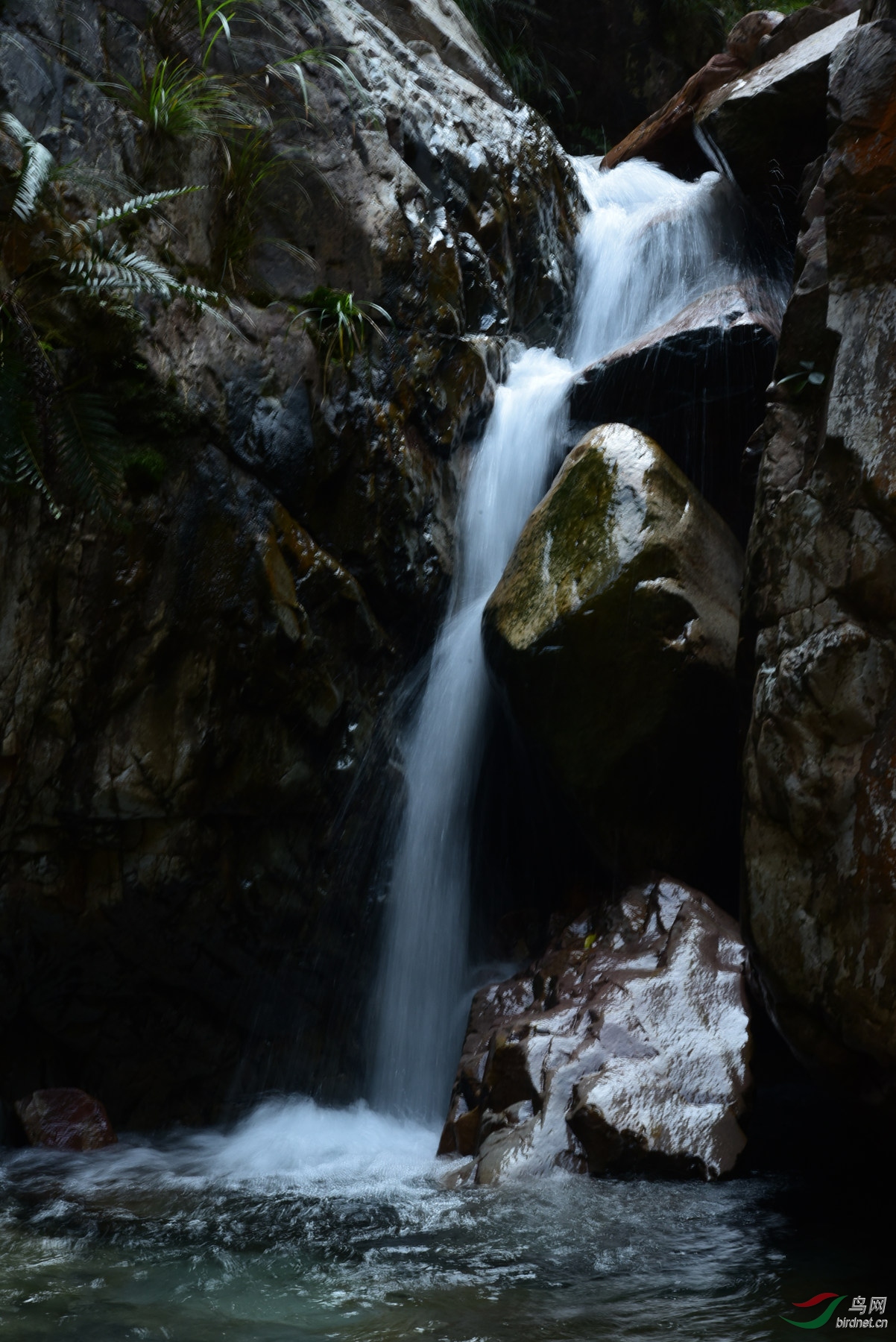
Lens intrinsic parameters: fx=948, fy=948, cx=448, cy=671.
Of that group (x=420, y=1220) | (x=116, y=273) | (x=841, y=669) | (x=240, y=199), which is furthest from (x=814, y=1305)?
(x=240, y=199)

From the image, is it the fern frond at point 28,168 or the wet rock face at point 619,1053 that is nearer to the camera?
the wet rock face at point 619,1053

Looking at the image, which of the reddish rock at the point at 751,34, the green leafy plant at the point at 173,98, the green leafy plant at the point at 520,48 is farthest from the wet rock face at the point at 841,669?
the green leafy plant at the point at 520,48

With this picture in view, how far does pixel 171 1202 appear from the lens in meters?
3.18

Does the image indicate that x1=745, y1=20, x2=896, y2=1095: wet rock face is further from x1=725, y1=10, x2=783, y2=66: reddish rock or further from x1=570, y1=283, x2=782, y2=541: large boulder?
x1=725, y1=10, x2=783, y2=66: reddish rock

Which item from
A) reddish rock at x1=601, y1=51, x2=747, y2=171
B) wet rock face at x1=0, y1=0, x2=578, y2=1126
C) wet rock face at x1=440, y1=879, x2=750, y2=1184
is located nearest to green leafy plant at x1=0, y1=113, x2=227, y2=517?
wet rock face at x1=0, y1=0, x2=578, y2=1126

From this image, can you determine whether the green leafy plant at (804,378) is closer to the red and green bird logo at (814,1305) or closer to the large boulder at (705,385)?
the large boulder at (705,385)

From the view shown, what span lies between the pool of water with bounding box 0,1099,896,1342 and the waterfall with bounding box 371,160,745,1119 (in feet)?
3.71

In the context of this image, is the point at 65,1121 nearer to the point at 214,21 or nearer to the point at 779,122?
the point at 214,21

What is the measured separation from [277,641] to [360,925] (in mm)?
1608

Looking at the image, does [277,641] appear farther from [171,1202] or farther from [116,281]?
[171,1202]

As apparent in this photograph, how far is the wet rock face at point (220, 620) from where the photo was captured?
12.7 ft

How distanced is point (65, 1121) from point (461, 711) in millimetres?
2638

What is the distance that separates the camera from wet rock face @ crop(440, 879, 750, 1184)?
3.11 m

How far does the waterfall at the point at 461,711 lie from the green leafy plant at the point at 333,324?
4.04 feet
